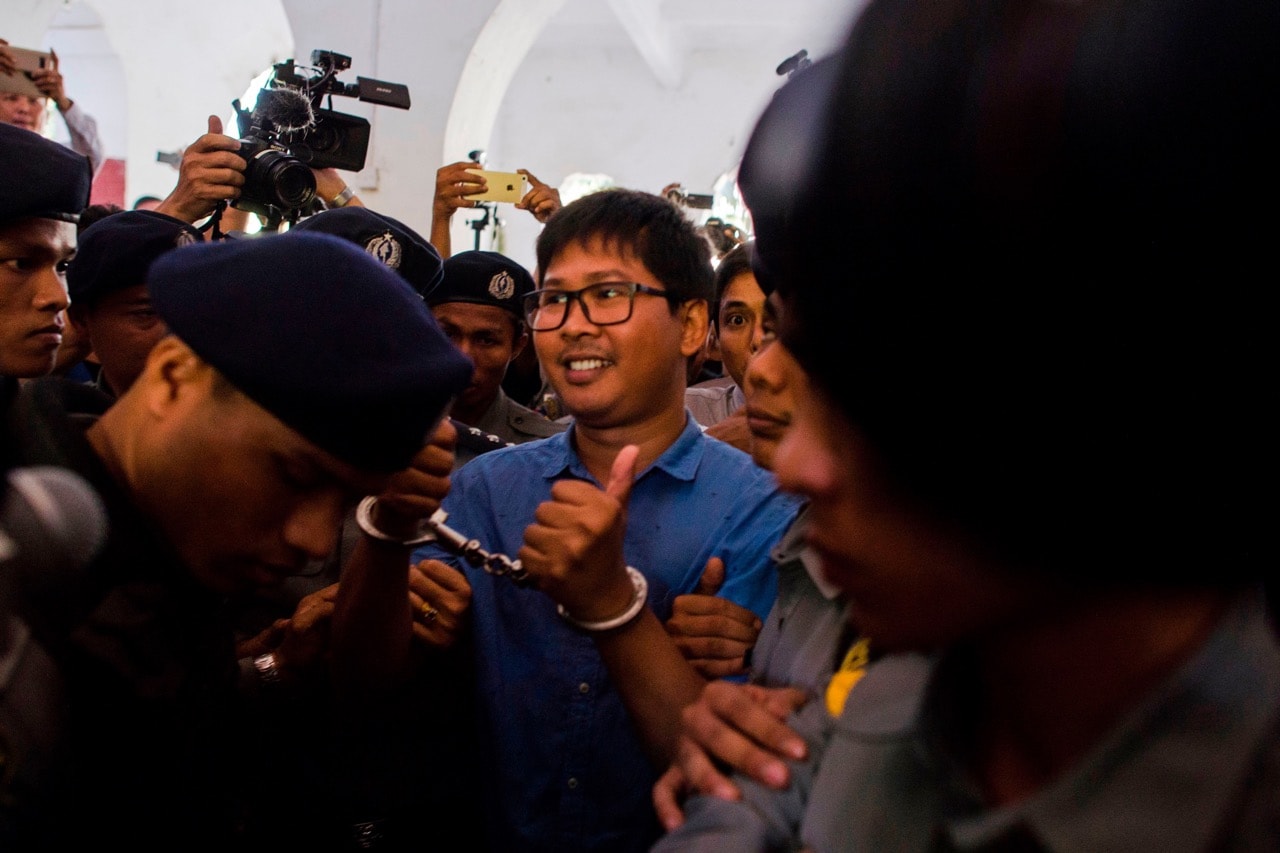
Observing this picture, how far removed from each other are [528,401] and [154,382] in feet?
9.53

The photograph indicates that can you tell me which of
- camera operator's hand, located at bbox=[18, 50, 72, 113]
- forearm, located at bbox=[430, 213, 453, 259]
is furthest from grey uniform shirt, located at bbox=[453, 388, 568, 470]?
camera operator's hand, located at bbox=[18, 50, 72, 113]

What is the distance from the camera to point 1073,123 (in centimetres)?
72

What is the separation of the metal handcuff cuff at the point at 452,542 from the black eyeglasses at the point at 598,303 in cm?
60

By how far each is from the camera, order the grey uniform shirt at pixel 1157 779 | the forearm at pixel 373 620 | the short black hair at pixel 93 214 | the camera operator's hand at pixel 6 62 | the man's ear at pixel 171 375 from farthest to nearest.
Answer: the camera operator's hand at pixel 6 62
the short black hair at pixel 93 214
the forearm at pixel 373 620
the man's ear at pixel 171 375
the grey uniform shirt at pixel 1157 779

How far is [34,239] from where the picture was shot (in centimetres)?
205

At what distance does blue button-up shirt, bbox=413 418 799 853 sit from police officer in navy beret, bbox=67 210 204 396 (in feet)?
3.33

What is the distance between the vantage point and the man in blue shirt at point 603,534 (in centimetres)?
152

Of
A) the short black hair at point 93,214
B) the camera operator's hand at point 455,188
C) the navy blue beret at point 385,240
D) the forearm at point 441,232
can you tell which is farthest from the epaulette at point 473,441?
the short black hair at point 93,214

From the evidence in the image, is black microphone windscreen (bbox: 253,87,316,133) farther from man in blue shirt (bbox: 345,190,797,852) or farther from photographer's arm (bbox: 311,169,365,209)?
man in blue shirt (bbox: 345,190,797,852)

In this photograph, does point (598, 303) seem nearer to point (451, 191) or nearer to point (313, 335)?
point (313, 335)

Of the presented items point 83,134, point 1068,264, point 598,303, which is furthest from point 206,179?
point 83,134

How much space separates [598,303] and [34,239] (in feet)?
3.81

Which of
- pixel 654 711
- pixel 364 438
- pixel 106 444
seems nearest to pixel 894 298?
pixel 364 438

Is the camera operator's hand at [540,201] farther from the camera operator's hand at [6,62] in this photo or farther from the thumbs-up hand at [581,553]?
the thumbs-up hand at [581,553]
